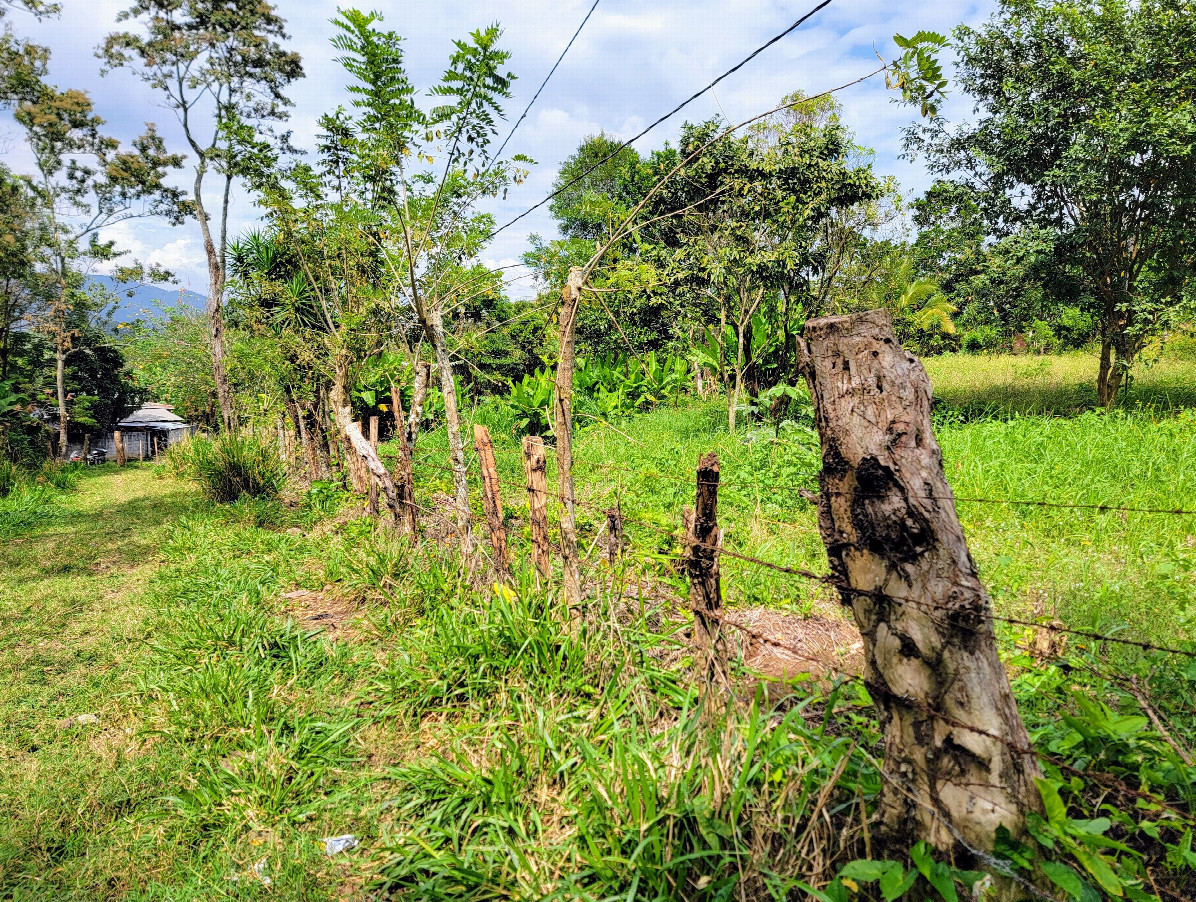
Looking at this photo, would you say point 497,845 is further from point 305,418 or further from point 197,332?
point 197,332

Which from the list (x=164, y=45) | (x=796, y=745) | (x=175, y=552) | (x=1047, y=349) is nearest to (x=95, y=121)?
(x=164, y=45)

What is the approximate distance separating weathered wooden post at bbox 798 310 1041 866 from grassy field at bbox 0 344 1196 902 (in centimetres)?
29

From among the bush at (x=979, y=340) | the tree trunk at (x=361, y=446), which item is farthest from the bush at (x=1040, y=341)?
the tree trunk at (x=361, y=446)

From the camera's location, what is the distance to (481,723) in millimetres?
2816

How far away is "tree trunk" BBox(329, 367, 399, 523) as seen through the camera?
5.60 metres

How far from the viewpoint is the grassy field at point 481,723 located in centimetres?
198

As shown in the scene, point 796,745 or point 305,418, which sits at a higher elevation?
point 305,418

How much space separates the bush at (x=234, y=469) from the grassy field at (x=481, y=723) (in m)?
2.98

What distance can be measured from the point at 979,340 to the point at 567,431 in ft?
85.4

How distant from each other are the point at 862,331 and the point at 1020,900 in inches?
55.3

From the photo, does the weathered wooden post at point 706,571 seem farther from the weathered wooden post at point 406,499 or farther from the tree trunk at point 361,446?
the tree trunk at point 361,446

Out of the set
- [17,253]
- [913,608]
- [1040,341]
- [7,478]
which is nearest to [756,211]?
[913,608]

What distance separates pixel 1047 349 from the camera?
21.0 meters

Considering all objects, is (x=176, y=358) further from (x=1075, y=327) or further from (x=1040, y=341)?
(x=1040, y=341)
